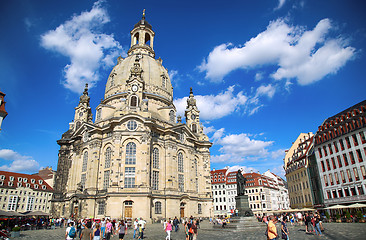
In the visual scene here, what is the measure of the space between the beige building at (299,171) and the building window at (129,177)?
36332 millimetres

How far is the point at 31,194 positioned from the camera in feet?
213

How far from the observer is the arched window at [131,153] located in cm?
3831

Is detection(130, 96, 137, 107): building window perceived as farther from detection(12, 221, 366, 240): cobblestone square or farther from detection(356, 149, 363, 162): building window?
detection(356, 149, 363, 162): building window

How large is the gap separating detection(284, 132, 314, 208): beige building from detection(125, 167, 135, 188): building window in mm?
36332

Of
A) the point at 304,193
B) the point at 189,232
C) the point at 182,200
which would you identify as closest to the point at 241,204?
the point at 189,232

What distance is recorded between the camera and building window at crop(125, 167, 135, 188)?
3681 cm

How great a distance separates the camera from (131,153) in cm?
3881

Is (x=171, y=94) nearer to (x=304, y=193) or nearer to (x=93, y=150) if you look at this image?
(x=93, y=150)

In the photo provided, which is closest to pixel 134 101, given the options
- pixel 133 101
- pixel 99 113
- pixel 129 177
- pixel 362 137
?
pixel 133 101

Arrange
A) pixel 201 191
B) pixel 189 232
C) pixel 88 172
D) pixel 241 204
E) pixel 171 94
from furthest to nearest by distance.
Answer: pixel 171 94
pixel 201 191
pixel 88 172
pixel 241 204
pixel 189 232

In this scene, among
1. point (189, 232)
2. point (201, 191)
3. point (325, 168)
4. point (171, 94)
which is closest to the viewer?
point (189, 232)

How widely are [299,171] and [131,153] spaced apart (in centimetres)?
3859

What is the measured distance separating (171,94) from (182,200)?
Answer: 2497 cm

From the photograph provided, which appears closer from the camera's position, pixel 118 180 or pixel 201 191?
pixel 118 180
